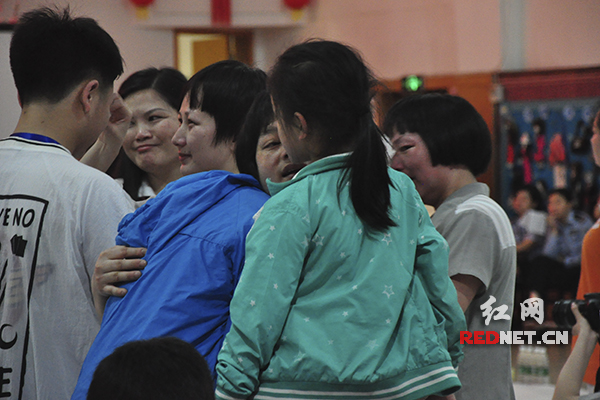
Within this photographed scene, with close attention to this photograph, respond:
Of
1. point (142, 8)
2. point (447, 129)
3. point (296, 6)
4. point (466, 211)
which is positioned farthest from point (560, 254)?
point (466, 211)

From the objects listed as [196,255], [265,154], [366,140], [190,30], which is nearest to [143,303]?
[196,255]

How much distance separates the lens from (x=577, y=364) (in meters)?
2.17

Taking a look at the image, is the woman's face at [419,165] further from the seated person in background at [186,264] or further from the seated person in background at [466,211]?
the seated person in background at [186,264]

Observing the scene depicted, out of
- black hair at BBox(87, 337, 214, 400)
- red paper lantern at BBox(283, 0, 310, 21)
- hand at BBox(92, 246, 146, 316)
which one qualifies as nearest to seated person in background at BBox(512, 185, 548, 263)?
red paper lantern at BBox(283, 0, 310, 21)

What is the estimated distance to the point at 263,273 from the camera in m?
1.27

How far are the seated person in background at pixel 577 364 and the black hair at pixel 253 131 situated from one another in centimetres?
125

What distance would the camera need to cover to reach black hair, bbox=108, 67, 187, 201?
8.80 ft

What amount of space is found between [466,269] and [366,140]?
69 cm

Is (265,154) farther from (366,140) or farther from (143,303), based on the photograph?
(143,303)

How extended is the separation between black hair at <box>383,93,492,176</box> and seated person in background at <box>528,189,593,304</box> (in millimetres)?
5919

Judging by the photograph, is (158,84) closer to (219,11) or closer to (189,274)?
(189,274)

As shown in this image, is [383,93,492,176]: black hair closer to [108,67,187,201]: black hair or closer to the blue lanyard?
[108,67,187,201]: black hair

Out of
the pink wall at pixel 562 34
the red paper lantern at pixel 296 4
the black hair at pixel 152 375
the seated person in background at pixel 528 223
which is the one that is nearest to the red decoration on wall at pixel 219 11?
the red paper lantern at pixel 296 4

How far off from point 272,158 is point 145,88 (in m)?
1.29
